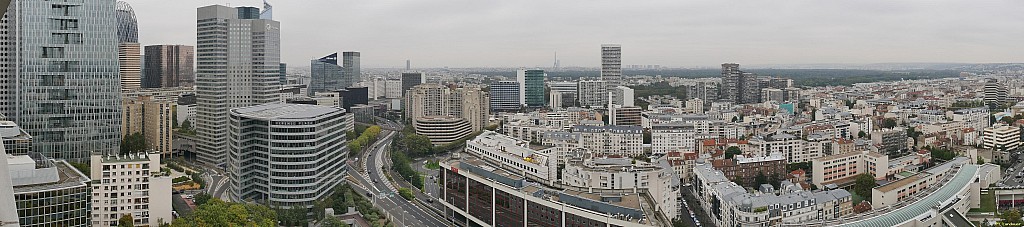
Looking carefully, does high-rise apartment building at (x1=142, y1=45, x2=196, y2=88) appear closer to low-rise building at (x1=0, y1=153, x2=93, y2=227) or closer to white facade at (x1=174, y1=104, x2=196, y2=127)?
white facade at (x1=174, y1=104, x2=196, y2=127)

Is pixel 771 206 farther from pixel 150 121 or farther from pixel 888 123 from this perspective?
pixel 888 123

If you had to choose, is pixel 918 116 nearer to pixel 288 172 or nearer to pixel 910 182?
pixel 910 182

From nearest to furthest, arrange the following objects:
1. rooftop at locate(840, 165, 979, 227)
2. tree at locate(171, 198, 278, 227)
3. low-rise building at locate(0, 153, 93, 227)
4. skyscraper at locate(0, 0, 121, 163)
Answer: low-rise building at locate(0, 153, 93, 227) → tree at locate(171, 198, 278, 227) → rooftop at locate(840, 165, 979, 227) → skyscraper at locate(0, 0, 121, 163)

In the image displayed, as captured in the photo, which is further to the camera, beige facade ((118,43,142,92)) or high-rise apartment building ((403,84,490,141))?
beige facade ((118,43,142,92))

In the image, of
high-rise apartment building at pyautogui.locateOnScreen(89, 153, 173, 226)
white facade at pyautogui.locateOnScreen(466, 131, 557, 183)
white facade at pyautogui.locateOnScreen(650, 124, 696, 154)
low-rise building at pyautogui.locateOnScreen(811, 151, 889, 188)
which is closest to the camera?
high-rise apartment building at pyautogui.locateOnScreen(89, 153, 173, 226)

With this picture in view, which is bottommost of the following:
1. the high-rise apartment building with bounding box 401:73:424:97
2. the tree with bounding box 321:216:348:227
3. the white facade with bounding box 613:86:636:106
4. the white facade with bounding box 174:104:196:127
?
the tree with bounding box 321:216:348:227

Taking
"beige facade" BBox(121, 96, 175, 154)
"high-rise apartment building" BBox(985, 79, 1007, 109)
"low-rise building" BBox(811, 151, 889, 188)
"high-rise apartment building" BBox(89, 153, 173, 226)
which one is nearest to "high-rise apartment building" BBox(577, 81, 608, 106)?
"high-rise apartment building" BBox(985, 79, 1007, 109)

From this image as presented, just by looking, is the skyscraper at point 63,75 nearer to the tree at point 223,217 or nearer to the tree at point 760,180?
the tree at point 223,217

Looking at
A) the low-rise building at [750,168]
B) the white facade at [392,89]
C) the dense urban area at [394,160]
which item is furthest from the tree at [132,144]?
the white facade at [392,89]
